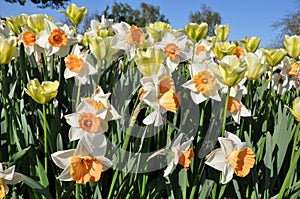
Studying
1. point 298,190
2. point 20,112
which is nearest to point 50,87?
point 20,112

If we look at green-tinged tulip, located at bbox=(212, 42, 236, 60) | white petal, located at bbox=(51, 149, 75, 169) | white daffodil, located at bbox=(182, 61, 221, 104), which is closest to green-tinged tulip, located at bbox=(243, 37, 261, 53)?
green-tinged tulip, located at bbox=(212, 42, 236, 60)

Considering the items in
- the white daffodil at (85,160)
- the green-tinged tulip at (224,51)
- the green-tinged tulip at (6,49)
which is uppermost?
the green-tinged tulip at (224,51)

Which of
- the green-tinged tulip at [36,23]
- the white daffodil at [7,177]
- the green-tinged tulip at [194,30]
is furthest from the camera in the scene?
the green-tinged tulip at [194,30]

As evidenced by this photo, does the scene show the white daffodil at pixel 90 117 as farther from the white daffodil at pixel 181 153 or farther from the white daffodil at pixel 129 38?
the white daffodil at pixel 129 38

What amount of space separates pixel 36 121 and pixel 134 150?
0.90 feet

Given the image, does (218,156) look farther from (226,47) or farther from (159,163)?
(226,47)

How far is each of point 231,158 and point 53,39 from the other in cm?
56

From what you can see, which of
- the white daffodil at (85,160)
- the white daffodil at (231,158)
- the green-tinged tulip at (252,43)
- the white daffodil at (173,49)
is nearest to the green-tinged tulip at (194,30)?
the white daffodil at (173,49)

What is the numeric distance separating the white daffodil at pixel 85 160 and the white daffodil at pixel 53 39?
1.31 ft

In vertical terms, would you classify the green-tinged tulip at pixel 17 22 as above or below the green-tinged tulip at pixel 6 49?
above

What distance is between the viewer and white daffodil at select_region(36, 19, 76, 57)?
39.4 inches

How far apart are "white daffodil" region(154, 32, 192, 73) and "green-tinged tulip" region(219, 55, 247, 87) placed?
284 mm

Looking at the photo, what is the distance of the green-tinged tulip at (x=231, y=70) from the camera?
773 millimetres

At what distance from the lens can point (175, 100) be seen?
79 cm
